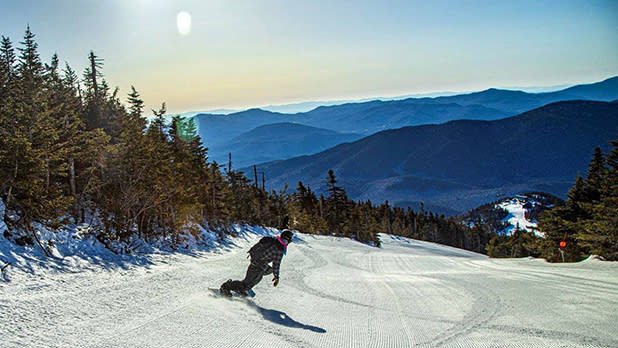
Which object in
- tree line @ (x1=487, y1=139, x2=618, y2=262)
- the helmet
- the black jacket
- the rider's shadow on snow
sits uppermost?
the helmet

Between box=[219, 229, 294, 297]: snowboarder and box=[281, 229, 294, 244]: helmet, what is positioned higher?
box=[281, 229, 294, 244]: helmet

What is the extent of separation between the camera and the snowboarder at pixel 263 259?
21.8 ft

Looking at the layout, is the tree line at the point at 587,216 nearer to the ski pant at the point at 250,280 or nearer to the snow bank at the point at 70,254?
the ski pant at the point at 250,280

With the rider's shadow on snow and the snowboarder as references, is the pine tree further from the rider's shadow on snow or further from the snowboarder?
the rider's shadow on snow

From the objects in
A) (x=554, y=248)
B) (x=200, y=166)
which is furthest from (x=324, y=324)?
(x=554, y=248)

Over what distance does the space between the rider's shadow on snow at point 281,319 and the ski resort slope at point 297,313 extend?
1cm

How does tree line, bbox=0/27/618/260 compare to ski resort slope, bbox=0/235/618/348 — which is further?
tree line, bbox=0/27/618/260

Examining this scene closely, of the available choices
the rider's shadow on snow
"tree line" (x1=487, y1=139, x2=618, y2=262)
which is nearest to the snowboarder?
the rider's shadow on snow

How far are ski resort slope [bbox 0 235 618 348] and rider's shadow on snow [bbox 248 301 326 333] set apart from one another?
1cm

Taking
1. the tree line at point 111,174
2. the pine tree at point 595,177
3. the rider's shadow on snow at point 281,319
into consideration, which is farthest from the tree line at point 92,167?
the pine tree at point 595,177

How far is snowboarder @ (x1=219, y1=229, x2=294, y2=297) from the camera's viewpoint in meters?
6.65

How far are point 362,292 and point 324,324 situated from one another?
2.78 metres

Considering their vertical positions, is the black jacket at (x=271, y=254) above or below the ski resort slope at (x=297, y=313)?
above

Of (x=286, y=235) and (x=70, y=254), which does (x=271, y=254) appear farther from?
(x=70, y=254)
